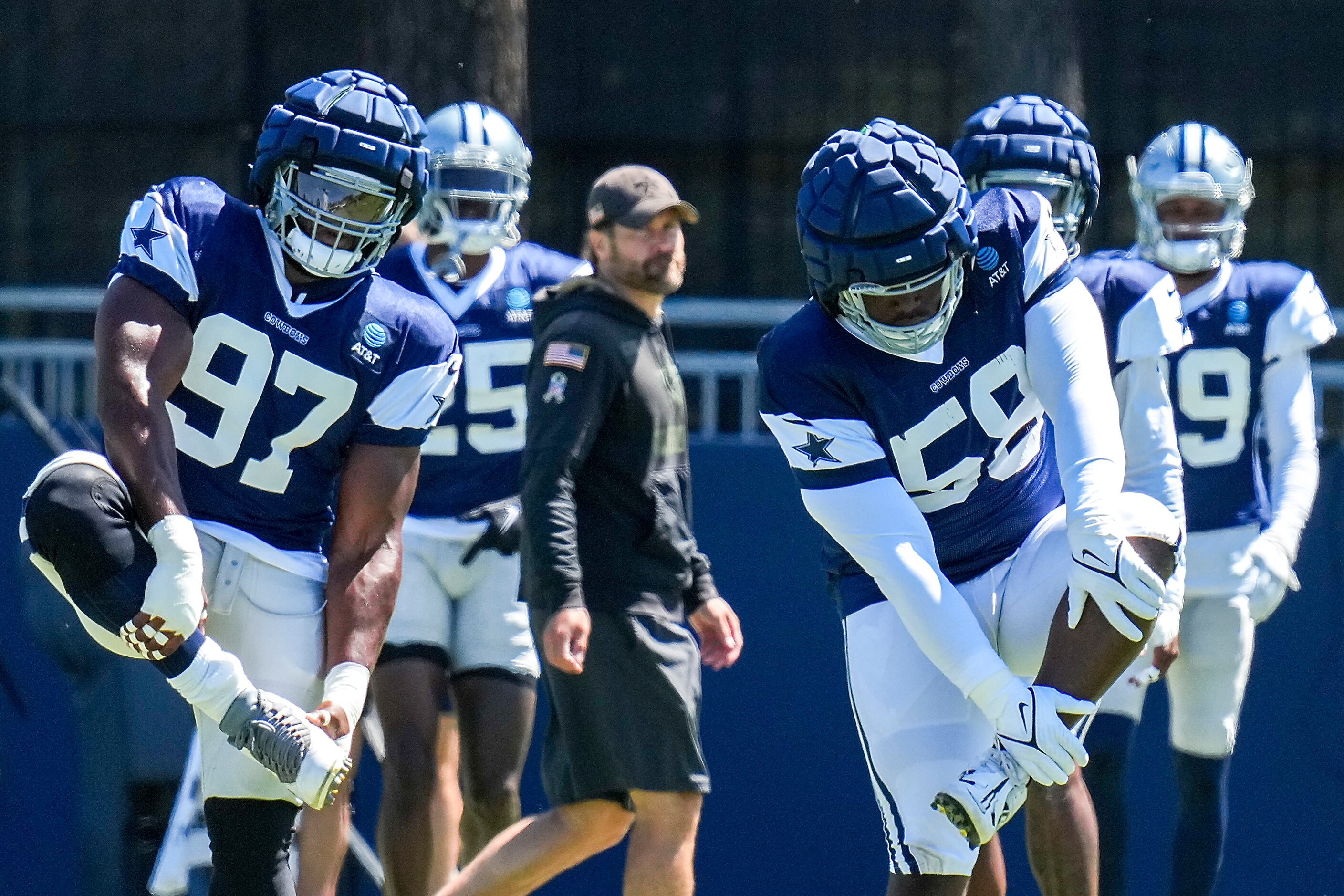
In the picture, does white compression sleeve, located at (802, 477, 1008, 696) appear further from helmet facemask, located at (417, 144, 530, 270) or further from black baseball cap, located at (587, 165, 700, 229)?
helmet facemask, located at (417, 144, 530, 270)

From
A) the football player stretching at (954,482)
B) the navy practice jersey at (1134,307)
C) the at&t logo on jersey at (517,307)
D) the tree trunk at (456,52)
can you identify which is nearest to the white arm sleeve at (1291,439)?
the navy practice jersey at (1134,307)

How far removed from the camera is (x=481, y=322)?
5004mm

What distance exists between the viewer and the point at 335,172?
11.5 feet

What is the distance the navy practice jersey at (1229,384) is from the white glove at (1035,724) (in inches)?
72.5

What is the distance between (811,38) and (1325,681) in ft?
18.4

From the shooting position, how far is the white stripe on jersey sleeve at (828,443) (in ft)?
11.3

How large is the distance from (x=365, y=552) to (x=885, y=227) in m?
1.21

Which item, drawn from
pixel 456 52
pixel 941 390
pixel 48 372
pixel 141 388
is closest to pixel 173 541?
pixel 141 388

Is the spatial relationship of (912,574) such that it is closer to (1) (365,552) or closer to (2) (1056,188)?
(1) (365,552)

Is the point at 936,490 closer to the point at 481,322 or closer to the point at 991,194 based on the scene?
the point at 991,194

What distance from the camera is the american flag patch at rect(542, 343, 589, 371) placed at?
4367 millimetres

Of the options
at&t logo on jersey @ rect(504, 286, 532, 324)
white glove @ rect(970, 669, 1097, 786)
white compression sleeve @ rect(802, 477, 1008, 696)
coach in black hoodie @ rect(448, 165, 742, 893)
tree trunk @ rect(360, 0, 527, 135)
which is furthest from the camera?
tree trunk @ rect(360, 0, 527, 135)

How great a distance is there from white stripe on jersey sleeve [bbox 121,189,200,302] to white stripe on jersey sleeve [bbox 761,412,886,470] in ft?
3.84

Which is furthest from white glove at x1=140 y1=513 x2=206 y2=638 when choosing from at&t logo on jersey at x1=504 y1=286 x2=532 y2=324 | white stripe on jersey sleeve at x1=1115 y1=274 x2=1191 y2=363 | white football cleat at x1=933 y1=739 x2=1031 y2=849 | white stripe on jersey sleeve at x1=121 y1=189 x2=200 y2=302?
white stripe on jersey sleeve at x1=1115 y1=274 x2=1191 y2=363
